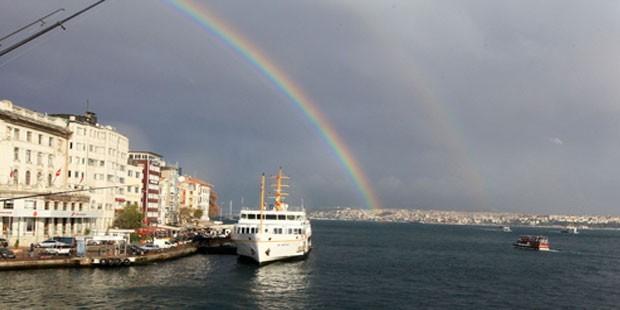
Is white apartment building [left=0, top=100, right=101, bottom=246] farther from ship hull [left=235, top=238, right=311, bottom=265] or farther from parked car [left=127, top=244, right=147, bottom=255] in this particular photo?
ship hull [left=235, top=238, right=311, bottom=265]

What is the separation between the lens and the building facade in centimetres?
17044

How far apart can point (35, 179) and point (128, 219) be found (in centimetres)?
2756

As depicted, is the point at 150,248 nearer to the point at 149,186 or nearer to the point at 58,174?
the point at 58,174

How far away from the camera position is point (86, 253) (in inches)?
3398

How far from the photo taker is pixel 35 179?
105875 millimetres

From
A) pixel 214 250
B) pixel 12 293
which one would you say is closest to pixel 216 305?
pixel 12 293

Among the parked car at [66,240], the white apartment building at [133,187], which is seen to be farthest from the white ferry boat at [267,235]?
the white apartment building at [133,187]

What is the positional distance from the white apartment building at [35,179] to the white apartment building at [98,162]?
8.26ft

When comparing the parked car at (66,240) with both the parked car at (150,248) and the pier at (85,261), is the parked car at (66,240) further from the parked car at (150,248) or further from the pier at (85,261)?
the pier at (85,261)

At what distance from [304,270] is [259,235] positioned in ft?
29.9

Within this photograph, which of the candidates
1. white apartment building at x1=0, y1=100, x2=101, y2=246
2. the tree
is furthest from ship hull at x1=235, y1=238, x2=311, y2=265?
the tree

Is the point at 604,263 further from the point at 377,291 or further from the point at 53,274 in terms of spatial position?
the point at 53,274

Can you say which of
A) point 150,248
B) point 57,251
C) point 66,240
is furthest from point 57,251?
point 150,248

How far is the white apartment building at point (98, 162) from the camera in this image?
122125 mm
